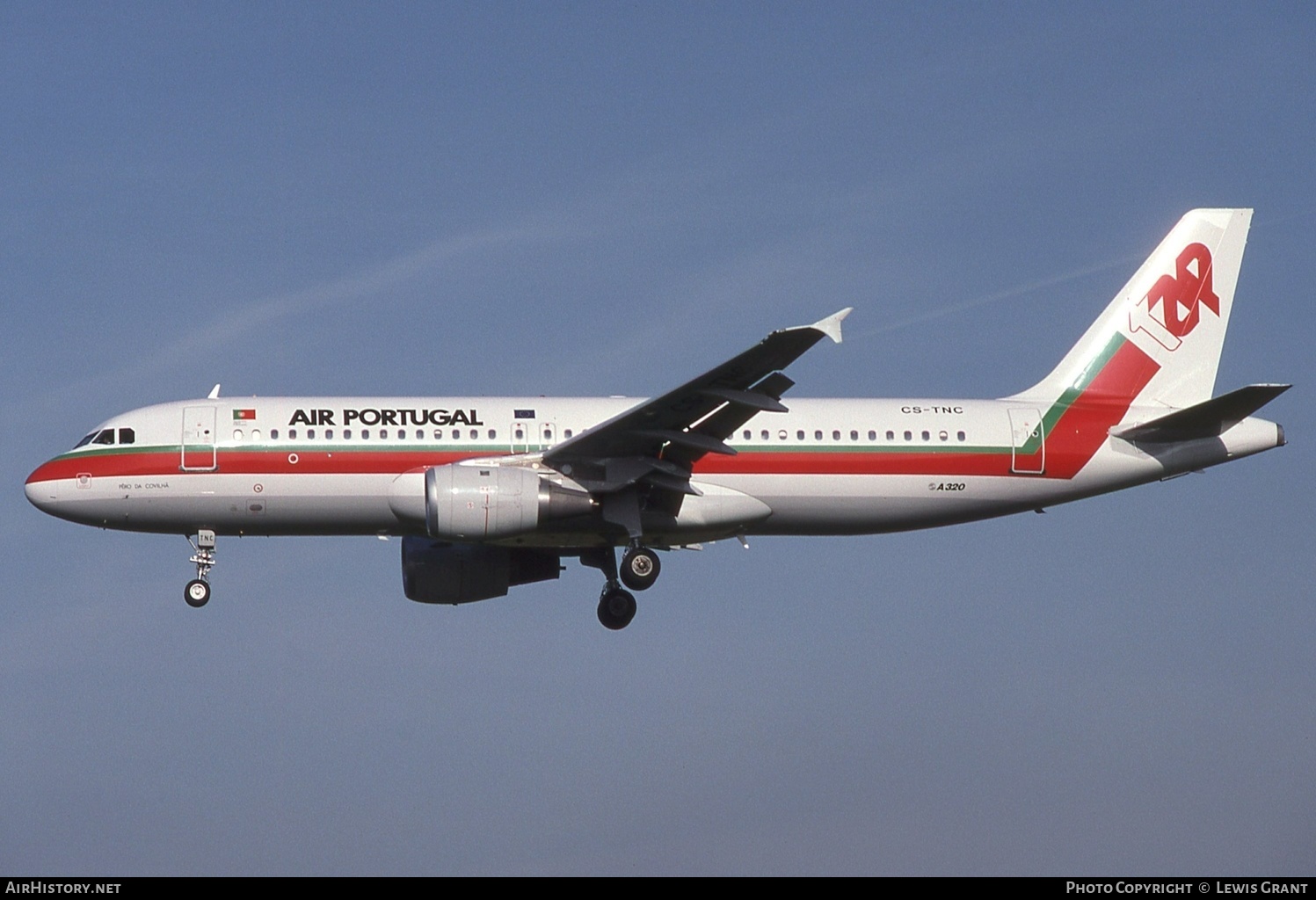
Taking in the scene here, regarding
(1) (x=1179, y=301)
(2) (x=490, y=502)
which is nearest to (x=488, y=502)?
(2) (x=490, y=502)

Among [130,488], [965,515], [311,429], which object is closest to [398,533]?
[311,429]

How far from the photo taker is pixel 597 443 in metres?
37.5

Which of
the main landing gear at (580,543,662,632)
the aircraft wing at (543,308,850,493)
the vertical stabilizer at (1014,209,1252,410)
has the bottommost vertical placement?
the main landing gear at (580,543,662,632)

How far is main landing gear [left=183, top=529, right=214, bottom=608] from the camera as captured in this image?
39.2 meters

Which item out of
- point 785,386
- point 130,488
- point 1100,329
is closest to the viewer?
point 785,386

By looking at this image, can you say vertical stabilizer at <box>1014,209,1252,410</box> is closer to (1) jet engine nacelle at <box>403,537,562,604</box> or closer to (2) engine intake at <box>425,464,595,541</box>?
(2) engine intake at <box>425,464,595,541</box>

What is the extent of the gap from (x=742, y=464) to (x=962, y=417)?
17.0 ft

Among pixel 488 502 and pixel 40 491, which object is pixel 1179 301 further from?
pixel 40 491

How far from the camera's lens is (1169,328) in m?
43.7

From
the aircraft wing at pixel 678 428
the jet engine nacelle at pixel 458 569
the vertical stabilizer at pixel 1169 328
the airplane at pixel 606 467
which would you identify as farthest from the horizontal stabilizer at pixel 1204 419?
the jet engine nacelle at pixel 458 569

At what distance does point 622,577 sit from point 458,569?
4560mm

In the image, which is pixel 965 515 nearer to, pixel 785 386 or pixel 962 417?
pixel 962 417

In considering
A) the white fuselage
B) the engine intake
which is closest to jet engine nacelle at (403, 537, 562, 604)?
the white fuselage

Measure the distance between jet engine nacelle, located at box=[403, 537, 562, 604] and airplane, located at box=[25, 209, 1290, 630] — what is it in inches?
1.7
